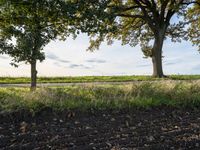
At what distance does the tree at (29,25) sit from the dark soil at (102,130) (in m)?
5.45

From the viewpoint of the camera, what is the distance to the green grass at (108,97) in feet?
34.1

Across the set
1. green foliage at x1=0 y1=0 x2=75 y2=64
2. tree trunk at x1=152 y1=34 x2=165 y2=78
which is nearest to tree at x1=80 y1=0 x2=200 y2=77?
tree trunk at x1=152 y1=34 x2=165 y2=78

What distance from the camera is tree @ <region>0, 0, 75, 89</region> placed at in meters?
15.0

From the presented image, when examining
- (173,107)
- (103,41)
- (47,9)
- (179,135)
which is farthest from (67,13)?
(103,41)

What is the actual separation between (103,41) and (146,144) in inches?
1064

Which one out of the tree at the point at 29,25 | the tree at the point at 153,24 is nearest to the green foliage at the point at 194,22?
the tree at the point at 153,24

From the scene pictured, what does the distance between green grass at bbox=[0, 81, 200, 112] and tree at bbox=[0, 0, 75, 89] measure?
326 centimetres

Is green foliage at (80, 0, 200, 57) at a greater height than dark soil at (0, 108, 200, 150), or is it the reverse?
green foliage at (80, 0, 200, 57)

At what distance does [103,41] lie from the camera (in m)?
34.4

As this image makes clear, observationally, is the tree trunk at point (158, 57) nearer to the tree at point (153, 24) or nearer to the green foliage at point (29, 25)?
the tree at point (153, 24)

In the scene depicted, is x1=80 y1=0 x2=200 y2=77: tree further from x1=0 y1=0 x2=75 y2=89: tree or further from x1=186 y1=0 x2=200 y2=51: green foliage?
x1=0 y1=0 x2=75 y2=89: tree

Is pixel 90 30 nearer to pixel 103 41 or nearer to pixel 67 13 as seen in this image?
pixel 67 13

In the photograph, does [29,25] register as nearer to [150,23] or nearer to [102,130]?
[102,130]

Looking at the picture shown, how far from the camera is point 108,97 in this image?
11.5 m
